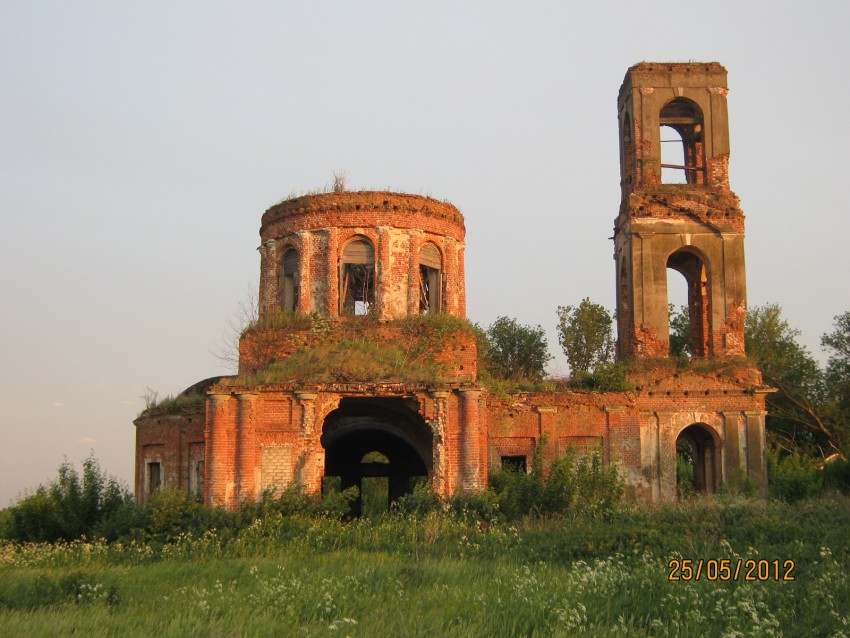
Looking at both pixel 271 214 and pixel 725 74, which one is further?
pixel 725 74

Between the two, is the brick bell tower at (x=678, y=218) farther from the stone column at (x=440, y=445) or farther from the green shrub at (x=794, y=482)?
the stone column at (x=440, y=445)

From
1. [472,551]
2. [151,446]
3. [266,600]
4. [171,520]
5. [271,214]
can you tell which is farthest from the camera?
[271,214]

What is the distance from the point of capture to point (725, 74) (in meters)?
25.2

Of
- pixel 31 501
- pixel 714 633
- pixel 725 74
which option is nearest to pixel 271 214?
pixel 31 501

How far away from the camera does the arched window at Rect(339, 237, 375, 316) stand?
70.2ft

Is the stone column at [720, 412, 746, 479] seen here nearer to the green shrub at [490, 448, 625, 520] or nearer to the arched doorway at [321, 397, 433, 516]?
the green shrub at [490, 448, 625, 520]

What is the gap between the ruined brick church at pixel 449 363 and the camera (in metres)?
17.7

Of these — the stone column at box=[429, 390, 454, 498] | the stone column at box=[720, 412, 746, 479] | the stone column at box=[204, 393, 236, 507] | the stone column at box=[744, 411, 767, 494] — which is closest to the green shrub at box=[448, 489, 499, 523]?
the stone column at box=[429, 390, 454, 498]

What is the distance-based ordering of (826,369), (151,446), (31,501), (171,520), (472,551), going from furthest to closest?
(826,369)
(151,446)
(31,501)
(171,520)
(472,551)

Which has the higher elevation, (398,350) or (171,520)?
(398,350)

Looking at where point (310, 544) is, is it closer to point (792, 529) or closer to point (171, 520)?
point (171, 520)

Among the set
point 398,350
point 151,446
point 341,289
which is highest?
point 341,289

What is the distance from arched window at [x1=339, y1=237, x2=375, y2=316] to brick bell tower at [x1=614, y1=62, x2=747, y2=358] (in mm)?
6940

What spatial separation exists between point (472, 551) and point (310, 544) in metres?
2.58
